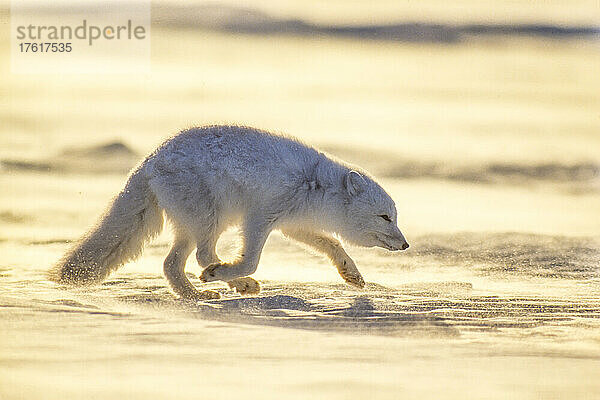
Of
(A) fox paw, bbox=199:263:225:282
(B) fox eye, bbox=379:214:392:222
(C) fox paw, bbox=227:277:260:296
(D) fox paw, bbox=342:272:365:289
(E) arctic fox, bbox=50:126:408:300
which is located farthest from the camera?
(D) fox paw, bbox=342:272:365:289

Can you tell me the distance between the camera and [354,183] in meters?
7.91

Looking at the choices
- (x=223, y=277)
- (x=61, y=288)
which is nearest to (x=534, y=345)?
(x=223, y=277)

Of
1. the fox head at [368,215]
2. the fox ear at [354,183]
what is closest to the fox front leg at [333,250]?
the fox head at [368,215]

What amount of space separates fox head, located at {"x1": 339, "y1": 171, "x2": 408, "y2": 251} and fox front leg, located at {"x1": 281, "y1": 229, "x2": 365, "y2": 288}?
0.16m

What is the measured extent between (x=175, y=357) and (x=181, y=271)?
201 centimetres

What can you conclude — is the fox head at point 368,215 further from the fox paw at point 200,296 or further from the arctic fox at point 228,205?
the fox paw at point 200,296

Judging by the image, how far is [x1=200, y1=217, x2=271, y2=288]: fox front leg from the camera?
751 centimetres

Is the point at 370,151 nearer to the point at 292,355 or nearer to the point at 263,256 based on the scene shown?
the point at 263,256

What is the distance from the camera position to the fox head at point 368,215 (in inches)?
313

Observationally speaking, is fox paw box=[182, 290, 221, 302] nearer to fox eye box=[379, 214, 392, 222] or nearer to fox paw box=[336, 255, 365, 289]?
fox paw box=[336, 255, 365, 289]

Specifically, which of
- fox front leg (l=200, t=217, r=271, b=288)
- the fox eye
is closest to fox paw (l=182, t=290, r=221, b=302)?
fox front leg (l=200, t=217, r=271, b=288)

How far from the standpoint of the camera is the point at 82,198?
1068 centimetres

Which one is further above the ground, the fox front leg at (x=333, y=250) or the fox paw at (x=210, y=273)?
the fox front leg at (x=333, y=250)

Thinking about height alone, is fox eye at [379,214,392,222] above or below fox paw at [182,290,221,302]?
above
